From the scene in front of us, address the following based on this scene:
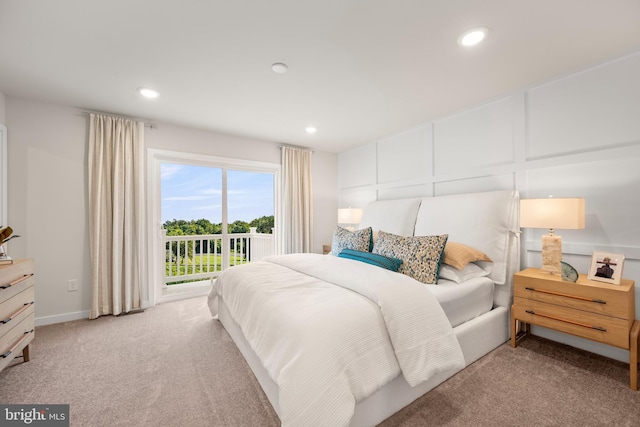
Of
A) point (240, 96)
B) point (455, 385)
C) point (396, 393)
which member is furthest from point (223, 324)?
point (240, 96)

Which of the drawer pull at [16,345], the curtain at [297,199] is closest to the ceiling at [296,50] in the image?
the curtain at [297,199]

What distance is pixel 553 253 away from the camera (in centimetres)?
214

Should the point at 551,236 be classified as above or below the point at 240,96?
below

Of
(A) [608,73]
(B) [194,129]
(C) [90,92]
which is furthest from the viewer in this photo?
(B) [194,129]

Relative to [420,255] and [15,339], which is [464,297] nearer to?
[420,255]

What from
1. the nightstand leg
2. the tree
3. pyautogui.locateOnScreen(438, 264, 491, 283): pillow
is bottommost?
the nightstand leg

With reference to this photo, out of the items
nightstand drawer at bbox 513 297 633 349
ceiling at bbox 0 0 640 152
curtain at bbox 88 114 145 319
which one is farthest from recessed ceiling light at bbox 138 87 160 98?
nightstand drawer at bbox 513 297 633 349

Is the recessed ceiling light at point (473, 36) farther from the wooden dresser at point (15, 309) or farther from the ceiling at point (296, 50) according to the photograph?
the wooden dresser at point (15, 309)

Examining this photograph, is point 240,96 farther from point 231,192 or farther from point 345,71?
point 231,192

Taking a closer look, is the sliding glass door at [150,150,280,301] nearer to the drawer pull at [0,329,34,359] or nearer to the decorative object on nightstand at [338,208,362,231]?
the decorative object on nightstand at [338,208,362,231]

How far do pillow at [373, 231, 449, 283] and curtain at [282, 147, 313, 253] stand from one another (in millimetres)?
2130

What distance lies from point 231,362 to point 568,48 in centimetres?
349

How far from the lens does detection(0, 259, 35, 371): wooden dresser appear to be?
1.74 metres

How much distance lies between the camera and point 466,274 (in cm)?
229
